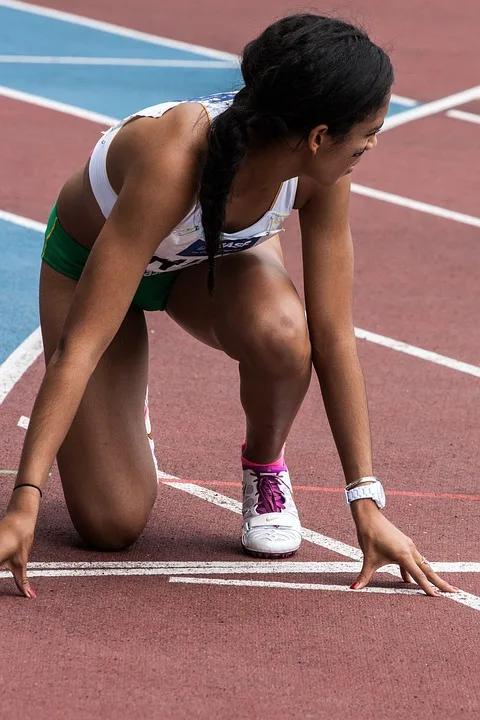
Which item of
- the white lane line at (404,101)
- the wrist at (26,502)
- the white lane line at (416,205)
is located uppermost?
the wrist at (26,502)

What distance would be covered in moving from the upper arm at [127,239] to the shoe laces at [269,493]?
0.90m

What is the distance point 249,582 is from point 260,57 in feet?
4.83

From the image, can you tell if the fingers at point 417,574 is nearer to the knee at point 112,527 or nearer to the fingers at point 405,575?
Result: the fingers at point 405,575

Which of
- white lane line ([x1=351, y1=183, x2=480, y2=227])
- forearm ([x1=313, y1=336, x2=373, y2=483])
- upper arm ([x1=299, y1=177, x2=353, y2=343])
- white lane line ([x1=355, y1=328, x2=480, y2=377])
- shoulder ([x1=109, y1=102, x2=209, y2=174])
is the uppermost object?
shoulder ([x1=109, y1=102, x2=209, y2=174])

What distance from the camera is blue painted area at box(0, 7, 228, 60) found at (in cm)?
1102

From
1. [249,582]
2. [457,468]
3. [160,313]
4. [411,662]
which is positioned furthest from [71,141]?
[411,662]

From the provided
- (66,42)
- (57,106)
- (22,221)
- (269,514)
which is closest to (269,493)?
(269,514)

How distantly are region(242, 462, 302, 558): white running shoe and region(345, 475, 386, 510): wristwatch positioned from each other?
416 millimetres

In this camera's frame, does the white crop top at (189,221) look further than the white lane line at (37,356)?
No

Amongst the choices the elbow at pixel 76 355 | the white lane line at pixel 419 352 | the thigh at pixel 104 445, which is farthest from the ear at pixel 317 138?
the white lane line at pixel 419 352

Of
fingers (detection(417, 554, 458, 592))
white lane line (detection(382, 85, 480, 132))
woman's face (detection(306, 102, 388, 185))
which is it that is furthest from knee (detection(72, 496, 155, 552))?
white lane line (detection(382, 85, 480, 132))

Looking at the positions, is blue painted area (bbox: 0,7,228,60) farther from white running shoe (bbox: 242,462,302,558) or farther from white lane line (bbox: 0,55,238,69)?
white running shoe (bbox: 242,462,302,558)

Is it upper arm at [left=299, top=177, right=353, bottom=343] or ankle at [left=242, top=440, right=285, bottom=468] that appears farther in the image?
ankle at [left=242, top=440, right=285, bottom=468]

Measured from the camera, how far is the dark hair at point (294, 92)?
278cm
